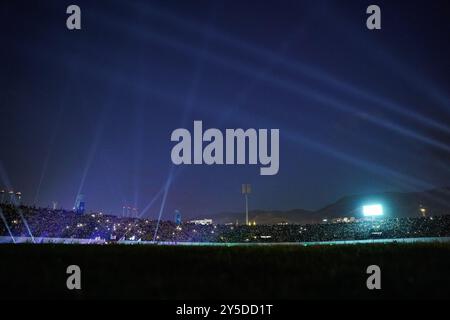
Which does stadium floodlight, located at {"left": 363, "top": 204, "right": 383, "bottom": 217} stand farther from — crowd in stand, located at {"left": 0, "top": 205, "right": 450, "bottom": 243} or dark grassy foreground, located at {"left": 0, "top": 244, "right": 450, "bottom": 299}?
dark grassy foreground, located at {"left": 0, "top": 244, "right": 450, "bottom": 299}

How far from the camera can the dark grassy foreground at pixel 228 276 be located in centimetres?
723

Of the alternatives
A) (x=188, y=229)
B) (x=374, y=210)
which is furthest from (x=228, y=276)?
(x=374, y=210)

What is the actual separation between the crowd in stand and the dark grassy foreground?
34932 mm

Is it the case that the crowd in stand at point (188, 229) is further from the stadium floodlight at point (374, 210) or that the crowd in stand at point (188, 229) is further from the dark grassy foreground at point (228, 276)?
the dark grassy foreground at point (228, 276)

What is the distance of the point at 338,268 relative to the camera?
910cm

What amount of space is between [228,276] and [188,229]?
5791 cm

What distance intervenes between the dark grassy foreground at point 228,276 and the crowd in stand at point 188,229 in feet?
115

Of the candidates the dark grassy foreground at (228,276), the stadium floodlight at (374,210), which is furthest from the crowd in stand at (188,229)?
the dark grassy foreground at (228,276)

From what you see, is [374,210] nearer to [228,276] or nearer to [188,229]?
[188,229]

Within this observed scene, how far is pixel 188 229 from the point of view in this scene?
6531cm

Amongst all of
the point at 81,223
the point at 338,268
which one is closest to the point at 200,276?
the point at 338,268

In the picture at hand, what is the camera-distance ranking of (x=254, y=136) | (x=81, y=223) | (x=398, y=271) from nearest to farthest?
(x=398, y=271) → (x=254, y=136) → (x=81, y=223)
